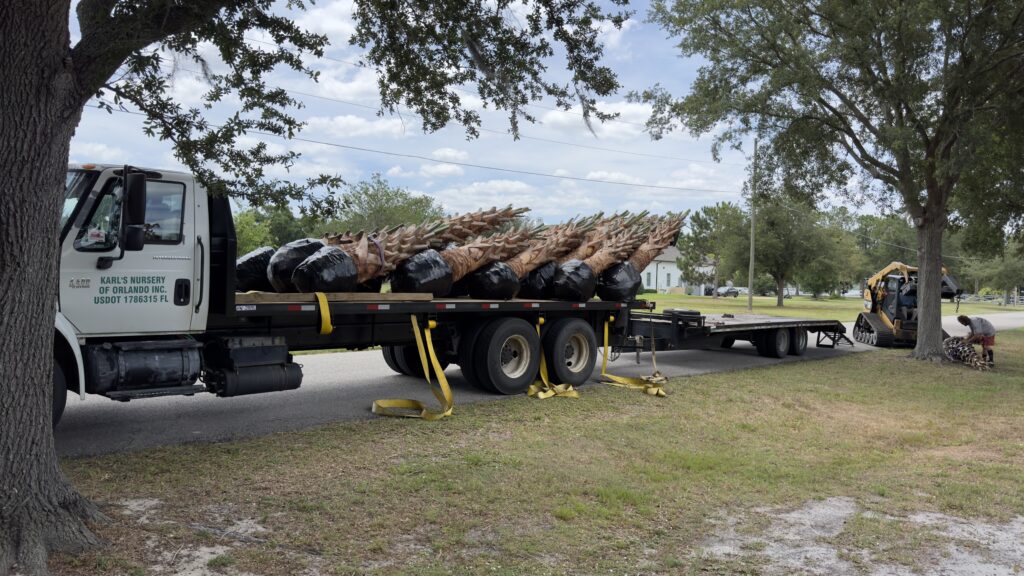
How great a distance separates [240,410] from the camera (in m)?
8.65

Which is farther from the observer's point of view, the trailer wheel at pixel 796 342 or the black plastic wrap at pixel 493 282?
the trailer wheel at pixel 796 342

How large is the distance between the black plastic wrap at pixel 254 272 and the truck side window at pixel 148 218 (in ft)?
4.19

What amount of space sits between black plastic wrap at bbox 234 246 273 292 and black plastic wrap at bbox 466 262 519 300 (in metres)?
2.56

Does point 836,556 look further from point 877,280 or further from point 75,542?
point 877,280

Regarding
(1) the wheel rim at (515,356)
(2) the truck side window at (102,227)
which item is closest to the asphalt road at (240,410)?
(1) the wheel rim at (515,356)

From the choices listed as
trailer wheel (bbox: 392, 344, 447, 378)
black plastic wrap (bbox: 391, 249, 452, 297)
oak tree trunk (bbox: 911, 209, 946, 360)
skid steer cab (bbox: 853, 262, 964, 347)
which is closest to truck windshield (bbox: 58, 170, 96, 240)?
black plastic wrap (bbox: 391, 249, 452, 297)

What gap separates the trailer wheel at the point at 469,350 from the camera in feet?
32.6

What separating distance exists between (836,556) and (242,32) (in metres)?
5.26

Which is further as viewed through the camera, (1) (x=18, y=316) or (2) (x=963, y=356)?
(2) (x=963, y=356)

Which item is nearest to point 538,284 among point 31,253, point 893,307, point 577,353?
point 577,353

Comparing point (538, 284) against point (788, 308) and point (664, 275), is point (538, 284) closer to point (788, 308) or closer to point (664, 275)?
point (788, 308)

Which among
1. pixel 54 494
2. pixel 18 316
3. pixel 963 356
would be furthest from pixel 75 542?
pixel 963 356

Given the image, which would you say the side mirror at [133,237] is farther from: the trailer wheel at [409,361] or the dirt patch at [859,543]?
the dirt patch at [859,543]

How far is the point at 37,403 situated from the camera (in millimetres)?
4379
